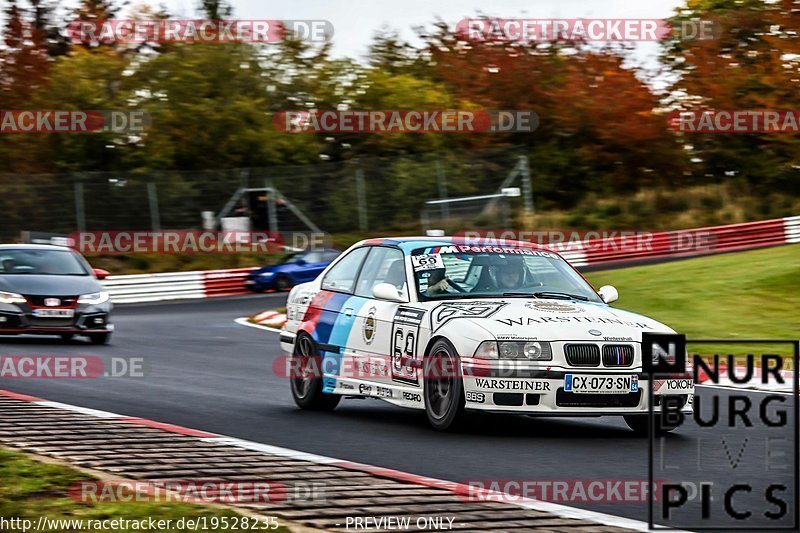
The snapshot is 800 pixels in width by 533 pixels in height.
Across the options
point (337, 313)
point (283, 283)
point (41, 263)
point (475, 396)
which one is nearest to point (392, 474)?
point (475, 396)

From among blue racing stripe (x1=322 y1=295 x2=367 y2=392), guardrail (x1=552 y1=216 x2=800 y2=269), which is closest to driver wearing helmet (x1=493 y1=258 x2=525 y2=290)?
blue racing stripe (x1=322 y1=295 x2=367 y2=392)

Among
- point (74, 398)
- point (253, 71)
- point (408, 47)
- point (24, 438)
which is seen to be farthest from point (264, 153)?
point (24, 438)

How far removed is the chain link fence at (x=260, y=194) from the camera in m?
34.2

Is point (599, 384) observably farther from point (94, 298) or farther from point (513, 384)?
point (94, 298)

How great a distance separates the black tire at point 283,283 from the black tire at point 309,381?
69.1ft

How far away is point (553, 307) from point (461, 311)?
0.68m

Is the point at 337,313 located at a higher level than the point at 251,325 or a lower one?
higher

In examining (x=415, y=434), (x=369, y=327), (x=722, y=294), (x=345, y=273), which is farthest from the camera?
(x=722, y=294)

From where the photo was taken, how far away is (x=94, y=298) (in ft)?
62.3

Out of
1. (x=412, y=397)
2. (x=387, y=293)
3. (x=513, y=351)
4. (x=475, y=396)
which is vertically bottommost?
(x=412, y=397)

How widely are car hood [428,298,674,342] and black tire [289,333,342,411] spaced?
1793 mm

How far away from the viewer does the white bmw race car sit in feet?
30.9

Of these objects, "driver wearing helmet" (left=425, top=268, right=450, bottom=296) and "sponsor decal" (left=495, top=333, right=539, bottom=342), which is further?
"driver wearing helmet" (left=425, top=268, right=450, bottom=296)

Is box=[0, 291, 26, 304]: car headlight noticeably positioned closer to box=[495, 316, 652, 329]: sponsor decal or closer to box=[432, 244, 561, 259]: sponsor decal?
box=[432, 244, 561, 259]: sponsor decal
